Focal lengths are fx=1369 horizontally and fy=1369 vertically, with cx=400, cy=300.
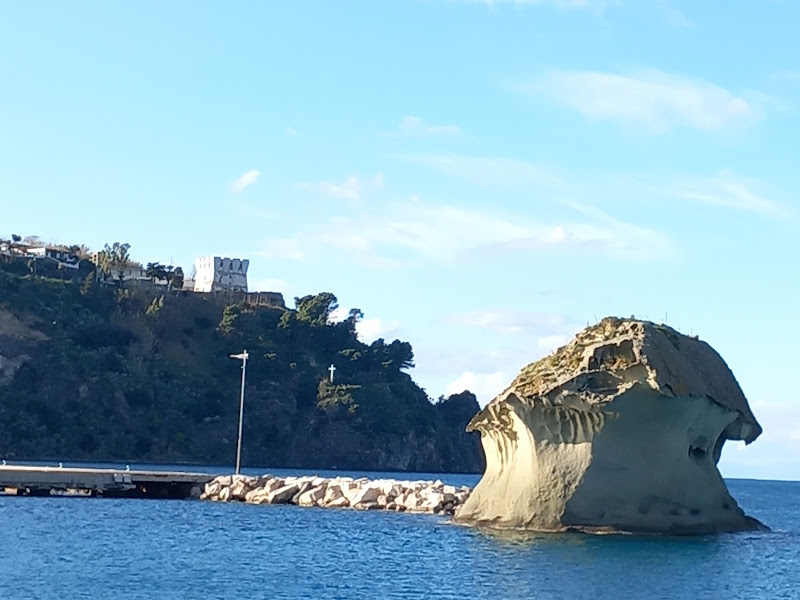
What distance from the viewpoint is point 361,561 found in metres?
39.4

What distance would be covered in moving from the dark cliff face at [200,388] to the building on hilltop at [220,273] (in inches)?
618

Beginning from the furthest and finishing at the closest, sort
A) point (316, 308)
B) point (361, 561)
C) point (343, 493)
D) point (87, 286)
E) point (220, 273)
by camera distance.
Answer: point (220, 273) → point (316, 308) → point (87, 286) → point (343, 493) → point (361, 561)

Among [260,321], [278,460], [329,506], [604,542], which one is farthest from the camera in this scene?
[260,321]

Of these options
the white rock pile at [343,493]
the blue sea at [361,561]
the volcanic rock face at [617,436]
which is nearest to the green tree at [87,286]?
the white rock pile at [343,493]

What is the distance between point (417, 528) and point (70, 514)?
1413cm

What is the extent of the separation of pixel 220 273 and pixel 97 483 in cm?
9728

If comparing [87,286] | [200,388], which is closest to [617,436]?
[200,388]

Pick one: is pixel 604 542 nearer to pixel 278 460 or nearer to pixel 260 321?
pixel 278 460

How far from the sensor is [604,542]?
41.0 meters

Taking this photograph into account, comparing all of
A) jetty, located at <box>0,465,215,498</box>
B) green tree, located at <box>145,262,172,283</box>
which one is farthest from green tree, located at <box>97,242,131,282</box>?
jetty, located at <box>0,465,215,498</box>

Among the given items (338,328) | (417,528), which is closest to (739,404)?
(417,528)

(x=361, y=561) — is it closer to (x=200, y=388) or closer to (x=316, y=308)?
(x=200, y=388)

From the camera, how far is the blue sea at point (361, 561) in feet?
108

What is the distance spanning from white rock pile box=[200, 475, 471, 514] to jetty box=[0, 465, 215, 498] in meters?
1.16
